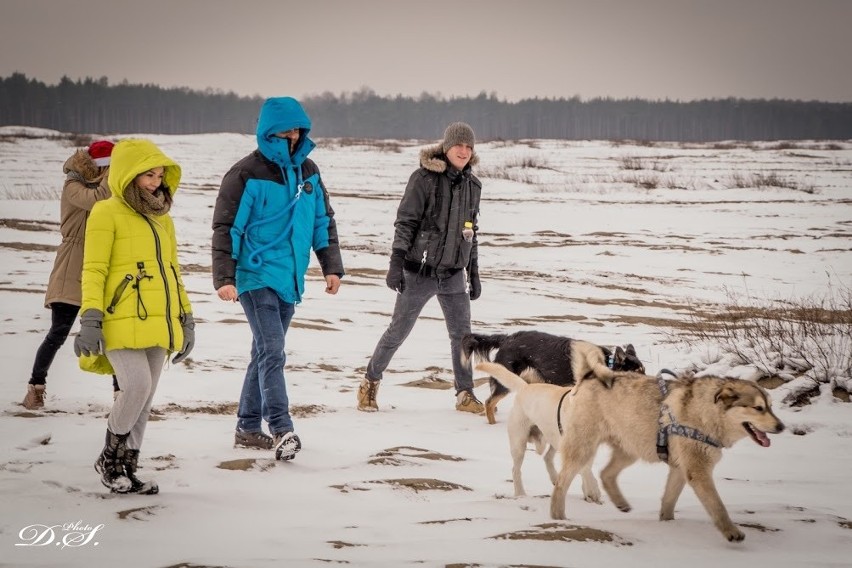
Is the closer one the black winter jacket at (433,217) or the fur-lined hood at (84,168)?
the fur-lined hood at (84,168)

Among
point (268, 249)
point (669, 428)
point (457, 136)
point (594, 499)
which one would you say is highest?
point (457, 136)

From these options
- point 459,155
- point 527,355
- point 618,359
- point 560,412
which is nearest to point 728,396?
point 560,412

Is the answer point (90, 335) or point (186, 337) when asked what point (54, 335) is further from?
point (90, 335)

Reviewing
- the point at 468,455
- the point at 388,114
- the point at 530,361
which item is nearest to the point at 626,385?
the point at 468,455

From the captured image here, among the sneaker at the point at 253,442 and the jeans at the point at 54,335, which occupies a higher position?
the jeans at the point at 54,335

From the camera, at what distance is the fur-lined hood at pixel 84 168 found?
635 cm

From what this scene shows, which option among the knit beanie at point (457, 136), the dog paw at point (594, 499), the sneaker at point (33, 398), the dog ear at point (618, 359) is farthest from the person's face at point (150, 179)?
the dog ear at point (618, 359)

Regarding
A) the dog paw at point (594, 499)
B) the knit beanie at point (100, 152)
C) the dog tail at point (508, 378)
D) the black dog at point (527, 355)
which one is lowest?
the dog paw at point (594, 499)

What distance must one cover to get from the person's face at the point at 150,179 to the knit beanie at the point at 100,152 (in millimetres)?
2017

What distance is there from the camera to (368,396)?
723 cm

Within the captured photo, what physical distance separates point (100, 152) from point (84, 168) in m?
0.23

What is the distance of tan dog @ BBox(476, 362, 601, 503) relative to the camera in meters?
4.92

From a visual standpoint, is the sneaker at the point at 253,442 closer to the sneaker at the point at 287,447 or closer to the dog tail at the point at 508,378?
the sneaker at the point at 287,447

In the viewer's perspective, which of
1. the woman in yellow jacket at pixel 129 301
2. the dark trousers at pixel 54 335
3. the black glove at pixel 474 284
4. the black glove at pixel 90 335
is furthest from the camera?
the black glove at pixel 474 284
